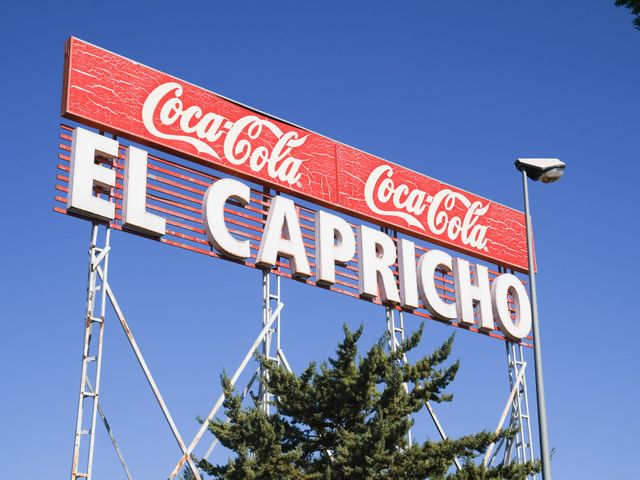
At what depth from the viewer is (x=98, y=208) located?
789 inches

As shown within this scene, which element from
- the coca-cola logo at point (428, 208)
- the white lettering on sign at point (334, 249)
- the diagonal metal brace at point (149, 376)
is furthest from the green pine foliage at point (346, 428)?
the coca-cola logo at point (428, 208)

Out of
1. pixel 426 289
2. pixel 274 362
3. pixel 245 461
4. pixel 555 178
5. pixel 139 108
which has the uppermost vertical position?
pixel 139 108

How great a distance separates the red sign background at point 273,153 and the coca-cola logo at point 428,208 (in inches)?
1.2

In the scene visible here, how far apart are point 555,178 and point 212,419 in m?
7.88

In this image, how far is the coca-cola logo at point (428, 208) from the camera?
26531mm

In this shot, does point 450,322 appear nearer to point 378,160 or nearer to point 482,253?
point 482,253

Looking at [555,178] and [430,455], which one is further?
[430,455]

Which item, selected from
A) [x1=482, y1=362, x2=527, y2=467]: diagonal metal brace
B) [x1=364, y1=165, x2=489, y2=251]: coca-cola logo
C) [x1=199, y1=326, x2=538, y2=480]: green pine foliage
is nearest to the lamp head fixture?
[x1=199, y1=326, x2=538, y2=480]: green pine foliage

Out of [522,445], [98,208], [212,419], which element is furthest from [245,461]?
[522,445]

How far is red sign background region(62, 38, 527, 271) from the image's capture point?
830 inches

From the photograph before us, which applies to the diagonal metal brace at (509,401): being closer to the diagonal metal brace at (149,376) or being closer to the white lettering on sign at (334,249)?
the white lettering on sign at (334,249)

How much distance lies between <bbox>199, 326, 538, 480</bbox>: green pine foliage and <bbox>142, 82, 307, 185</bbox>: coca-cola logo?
5.27m

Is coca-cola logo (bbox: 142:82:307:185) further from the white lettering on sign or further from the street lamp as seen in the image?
the street lamp

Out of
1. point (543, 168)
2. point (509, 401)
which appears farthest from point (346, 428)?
point (509, 401)
